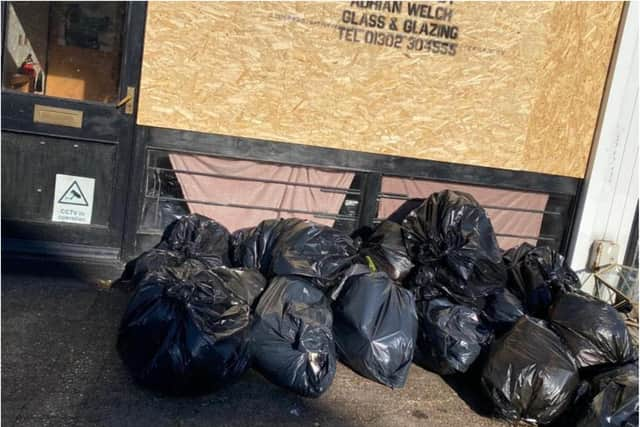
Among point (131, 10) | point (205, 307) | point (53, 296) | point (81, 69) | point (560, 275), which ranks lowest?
point (53, 296)

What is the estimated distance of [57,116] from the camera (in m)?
4.38

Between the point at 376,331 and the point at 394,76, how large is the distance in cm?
214

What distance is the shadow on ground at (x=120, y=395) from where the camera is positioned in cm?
302

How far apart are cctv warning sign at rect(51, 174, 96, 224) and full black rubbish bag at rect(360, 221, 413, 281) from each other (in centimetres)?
216

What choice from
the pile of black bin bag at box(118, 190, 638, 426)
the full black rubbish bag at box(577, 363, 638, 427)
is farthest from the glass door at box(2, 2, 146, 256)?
the full black rubbish bag at box(577, 363, 638, 427)

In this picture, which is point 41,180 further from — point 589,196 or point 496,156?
point 589,196

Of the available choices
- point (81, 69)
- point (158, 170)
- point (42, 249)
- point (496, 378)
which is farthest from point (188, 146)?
point (496, 378)

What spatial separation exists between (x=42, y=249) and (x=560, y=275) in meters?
3.93

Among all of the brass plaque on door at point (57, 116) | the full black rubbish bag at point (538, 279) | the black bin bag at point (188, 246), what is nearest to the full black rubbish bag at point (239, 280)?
the black bin bag at point (188, 246)

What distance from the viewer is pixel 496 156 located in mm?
4984

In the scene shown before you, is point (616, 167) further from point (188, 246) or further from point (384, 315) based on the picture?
point (188, 246)

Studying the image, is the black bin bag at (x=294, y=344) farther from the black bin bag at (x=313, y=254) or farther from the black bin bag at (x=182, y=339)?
the black bin bag at (x=313, y=254)

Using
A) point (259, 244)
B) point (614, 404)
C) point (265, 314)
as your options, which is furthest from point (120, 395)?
point (614, 404)

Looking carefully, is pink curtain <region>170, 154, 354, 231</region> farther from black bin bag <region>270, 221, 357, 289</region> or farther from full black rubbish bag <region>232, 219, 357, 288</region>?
black bin bag <region>270, 221, 357, 289</region>
